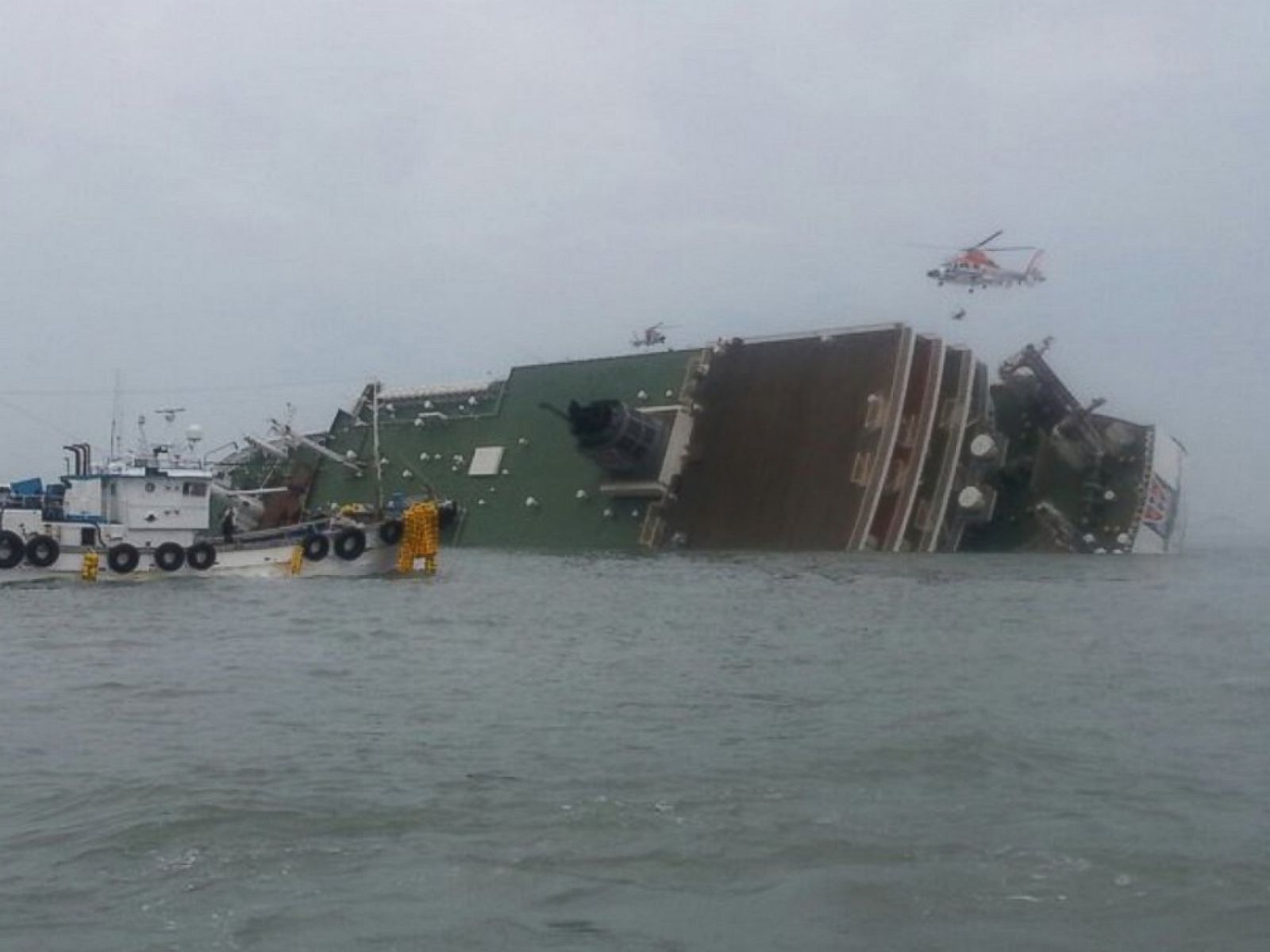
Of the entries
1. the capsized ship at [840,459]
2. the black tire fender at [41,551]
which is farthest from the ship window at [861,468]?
the black tire fender at [41,551]

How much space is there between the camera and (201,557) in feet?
102

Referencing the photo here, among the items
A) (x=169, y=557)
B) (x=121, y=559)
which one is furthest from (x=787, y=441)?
(x=121, y=559)

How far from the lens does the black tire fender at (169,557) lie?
3067 centimetres

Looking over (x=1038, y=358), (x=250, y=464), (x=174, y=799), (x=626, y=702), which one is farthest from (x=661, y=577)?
(x=250, y=464)

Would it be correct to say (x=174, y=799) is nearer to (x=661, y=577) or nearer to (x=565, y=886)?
(x=565, y=886)

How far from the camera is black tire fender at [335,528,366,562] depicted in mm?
32781

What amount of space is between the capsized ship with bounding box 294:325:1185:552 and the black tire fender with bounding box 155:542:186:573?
1702 centimetres

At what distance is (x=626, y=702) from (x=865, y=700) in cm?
213

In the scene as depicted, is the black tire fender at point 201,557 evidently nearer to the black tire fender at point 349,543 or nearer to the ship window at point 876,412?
the black tire fender at point 349,543

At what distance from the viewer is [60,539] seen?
3083cm

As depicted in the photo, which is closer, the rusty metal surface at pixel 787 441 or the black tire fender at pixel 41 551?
the black tire fender at pixel 41 551

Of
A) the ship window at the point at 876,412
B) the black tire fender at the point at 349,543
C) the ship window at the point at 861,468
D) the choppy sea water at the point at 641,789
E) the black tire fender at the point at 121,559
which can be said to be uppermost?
the ship window at the point at 876,412

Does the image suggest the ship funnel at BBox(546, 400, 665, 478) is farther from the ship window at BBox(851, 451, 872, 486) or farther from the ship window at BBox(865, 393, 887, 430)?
the ship window at BBox(865, 393, 887, 430)

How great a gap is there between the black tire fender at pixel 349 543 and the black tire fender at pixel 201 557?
8.97 feet
